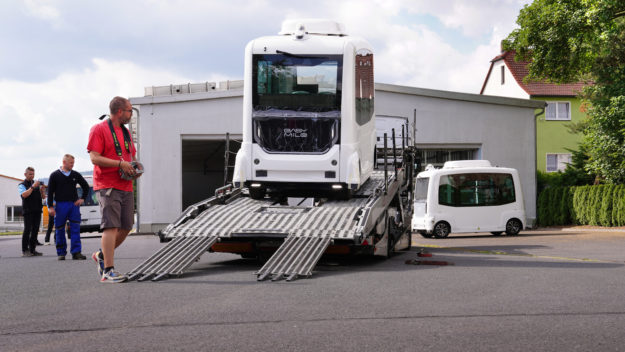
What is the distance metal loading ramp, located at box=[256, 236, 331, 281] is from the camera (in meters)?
8.48

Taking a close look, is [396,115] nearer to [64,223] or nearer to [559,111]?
[64,223]

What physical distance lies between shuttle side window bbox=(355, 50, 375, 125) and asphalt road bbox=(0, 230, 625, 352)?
3486 mm

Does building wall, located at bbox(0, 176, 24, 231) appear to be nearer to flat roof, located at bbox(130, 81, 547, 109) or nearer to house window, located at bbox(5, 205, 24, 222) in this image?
house window, located at bbox(5, 205, 24, 222)

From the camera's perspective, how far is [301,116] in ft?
38.2

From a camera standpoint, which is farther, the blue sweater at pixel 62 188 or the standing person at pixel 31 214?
the standing person at pixel 31 214

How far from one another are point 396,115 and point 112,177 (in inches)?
828

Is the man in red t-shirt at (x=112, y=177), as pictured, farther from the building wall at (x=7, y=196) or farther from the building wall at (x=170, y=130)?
the building wall at (x=7, y=196)

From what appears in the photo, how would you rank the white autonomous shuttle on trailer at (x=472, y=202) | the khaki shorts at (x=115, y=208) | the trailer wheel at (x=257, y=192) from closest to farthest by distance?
the khaki shorts at (x=115, y=208)
the trailer wheel at (x=257, y=192)
the white autonomous shuttle on trailer at (x=472, y=202)

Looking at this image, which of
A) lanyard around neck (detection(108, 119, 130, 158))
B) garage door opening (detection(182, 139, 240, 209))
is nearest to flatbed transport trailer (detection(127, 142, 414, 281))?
lanyard around neck (detection(108, 119, 130, 158))

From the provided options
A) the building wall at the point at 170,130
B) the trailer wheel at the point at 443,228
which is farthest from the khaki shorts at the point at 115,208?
the building wall at the point at 170,130

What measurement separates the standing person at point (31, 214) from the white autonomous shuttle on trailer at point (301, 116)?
468 cm

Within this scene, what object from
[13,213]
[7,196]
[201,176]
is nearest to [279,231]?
[201,176]

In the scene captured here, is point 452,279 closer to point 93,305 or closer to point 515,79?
point 93,305

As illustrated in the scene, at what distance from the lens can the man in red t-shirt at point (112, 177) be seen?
779cm
